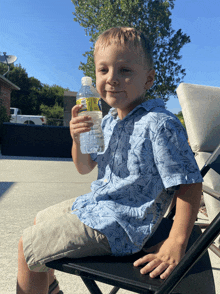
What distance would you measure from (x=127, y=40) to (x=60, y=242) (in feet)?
2.69

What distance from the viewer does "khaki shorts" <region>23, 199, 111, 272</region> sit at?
0.89m

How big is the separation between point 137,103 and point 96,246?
626 mm

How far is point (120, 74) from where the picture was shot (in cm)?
104

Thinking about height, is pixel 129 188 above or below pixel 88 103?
below

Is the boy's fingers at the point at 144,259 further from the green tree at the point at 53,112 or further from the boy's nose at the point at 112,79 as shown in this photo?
the green tree at the point at 53,112

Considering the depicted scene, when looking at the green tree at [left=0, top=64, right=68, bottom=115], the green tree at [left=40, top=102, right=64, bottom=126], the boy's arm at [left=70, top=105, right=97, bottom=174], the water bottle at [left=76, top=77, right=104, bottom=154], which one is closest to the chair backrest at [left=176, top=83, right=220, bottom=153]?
the water bottle at [left=76, top=77, right=104, bottom=154]

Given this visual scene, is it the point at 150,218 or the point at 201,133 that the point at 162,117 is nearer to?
the point at 150,218

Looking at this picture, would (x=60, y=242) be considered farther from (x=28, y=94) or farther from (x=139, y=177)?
(x=28, y=94)

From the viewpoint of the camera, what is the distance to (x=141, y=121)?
1044mm

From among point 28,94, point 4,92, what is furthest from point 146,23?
point 28,94

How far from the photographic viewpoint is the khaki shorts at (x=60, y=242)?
889 millimetres

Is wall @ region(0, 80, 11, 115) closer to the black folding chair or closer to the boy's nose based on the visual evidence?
the boy's nose

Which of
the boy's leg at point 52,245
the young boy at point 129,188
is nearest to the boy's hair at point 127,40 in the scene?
the young boy at point 129,188

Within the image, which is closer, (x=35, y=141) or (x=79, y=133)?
(x=79, y=133)
